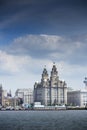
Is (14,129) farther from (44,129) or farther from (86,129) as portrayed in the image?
(86,129)

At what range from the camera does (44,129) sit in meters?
76.6

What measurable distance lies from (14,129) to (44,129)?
476cm

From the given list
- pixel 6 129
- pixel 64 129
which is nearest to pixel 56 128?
pixel 64 129

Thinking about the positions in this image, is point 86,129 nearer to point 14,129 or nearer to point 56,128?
point 56,128

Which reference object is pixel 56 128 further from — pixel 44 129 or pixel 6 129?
pixel 6 129

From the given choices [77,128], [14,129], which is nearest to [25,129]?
[14,129]

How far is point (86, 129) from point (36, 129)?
26.0 feet

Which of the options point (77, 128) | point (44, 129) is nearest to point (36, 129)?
point (44, 129)

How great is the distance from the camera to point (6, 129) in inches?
2987

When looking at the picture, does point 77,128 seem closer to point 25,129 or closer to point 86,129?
point 86,129

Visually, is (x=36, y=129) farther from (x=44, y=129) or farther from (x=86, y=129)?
(x=86, y=129)

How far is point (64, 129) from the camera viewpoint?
76625 millimetres

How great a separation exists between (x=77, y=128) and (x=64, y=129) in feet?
8.76

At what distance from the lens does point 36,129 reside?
253 feet
